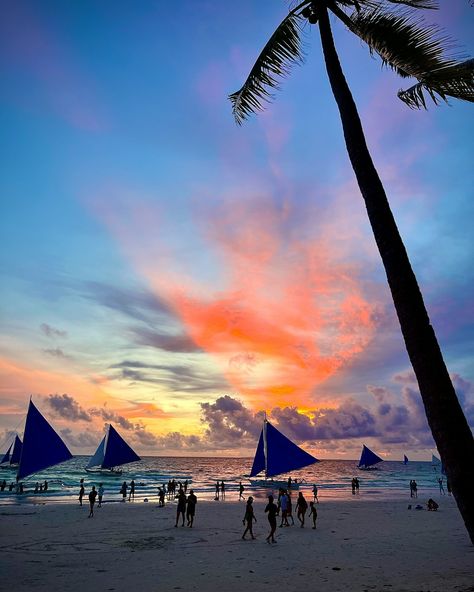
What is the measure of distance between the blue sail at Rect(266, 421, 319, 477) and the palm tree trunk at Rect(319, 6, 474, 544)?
1426 inches

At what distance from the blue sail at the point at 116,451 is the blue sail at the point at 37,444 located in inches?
708

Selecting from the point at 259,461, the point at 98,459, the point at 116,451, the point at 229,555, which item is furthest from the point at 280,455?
the point at 98,459

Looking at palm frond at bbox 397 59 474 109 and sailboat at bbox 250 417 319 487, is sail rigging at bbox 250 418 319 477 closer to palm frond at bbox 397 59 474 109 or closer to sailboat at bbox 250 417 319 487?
sailboat at bbox 250 417 319 487

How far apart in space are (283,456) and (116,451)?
2482 cm

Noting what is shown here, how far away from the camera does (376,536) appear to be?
1800 centimetres

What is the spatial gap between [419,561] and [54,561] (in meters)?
11.3

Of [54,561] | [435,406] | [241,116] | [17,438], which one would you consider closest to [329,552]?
[54,561]

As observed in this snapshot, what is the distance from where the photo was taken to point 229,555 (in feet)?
45.2

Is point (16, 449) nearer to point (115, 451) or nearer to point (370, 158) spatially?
point (115, 451)

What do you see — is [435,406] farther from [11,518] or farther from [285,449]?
[285,449]

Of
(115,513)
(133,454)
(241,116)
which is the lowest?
(115,513)

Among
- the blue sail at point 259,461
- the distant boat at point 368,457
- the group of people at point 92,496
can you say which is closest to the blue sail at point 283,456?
the blue sail at point 259,461

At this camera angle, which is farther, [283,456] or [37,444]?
[283,456]

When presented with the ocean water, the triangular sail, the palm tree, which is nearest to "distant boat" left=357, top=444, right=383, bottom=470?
the ocean water
